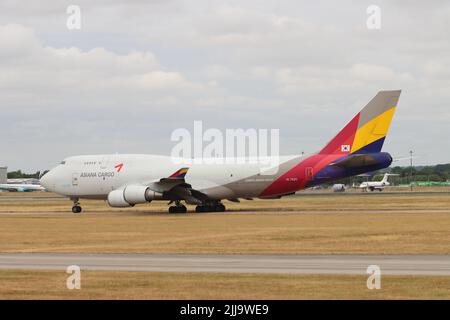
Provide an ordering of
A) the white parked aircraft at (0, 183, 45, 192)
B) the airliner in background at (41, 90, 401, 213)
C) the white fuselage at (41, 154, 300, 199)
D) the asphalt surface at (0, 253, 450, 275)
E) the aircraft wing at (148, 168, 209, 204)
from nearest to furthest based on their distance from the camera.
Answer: the asphalt surface at (0, 253, 450, 275) < the airliner in background at (41, 90, 401, 213) < the aircraft wing at (148, 168, 209, 204) < the white fuselage at (41, 154, 300, 199) < the white parked aircraft at (0, 183, 45, 192)

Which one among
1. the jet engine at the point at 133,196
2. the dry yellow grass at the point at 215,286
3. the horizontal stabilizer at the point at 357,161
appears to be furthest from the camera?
the jet engine at the point at 133,196

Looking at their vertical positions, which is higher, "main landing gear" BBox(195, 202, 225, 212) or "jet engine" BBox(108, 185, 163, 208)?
"jet engine" BBox(108, 185, 163, 208)

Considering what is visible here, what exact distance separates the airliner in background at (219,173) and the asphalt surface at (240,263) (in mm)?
29293

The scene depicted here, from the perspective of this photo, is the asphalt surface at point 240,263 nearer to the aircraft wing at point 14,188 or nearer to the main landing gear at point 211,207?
the main landing gear at point 211,207

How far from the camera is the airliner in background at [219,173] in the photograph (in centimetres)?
5484

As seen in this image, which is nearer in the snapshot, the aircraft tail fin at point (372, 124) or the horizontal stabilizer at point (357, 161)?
the horizontal stabilizer at point (357, 161)

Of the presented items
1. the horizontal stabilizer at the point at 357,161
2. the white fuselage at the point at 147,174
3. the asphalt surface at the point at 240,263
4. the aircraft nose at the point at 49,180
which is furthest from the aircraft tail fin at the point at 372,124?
the asphalt surface at the point at 240,263

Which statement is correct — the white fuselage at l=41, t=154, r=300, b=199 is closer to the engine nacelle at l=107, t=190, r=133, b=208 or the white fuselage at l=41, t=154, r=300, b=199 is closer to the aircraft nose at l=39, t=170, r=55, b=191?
the aircraft nose at l=39, t=170, r=55, b=191

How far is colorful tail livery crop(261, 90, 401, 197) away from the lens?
5456 cm

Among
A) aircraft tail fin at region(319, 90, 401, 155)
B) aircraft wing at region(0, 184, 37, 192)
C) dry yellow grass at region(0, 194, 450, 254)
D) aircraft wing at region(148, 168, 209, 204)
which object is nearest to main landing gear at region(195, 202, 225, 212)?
aircraft wing at region(148, 168, 209, 204)

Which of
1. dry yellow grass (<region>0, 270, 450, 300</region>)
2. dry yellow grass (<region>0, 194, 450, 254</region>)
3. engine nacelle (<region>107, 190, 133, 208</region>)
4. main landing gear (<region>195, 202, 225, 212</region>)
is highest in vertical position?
engine nacelle (<region>107, 190, 133, 208</region>)

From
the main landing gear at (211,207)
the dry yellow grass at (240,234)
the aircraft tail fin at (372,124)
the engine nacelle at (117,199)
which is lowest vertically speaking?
the dry yellow grass at (240,234)
